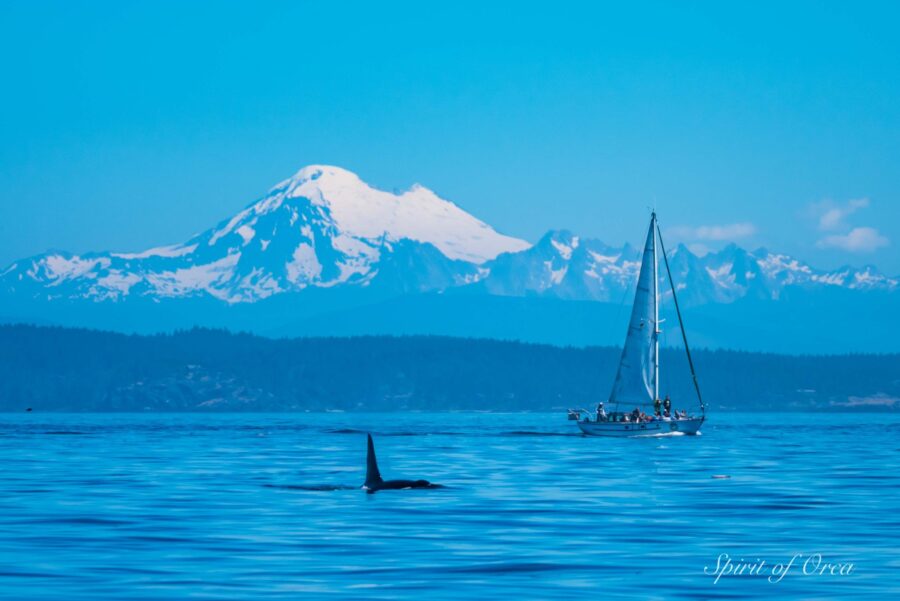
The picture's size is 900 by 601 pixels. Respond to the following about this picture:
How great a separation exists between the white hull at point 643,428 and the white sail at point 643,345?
270 centimetres

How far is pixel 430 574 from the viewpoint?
36.1 m

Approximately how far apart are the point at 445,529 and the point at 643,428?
83.6 meters

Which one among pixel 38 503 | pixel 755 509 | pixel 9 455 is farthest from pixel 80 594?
pixel 9 455

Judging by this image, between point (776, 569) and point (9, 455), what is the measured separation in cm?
6763

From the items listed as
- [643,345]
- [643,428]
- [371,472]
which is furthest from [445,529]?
[643,345]

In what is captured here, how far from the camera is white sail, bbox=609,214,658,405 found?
12975 centimetres

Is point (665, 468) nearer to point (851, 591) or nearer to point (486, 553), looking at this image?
point (486, 553)

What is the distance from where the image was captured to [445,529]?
4591 centimetres

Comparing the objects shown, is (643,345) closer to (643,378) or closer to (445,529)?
(643,378)

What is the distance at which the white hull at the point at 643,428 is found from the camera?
127938 mm

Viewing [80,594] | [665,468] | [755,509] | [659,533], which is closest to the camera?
[80,594]

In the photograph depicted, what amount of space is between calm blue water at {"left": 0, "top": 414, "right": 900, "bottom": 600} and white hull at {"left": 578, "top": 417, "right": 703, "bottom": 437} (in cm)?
4110

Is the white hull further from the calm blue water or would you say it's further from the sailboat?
the calm blue water

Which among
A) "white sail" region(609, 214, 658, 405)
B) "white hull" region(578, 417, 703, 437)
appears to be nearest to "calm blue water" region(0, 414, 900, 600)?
"white hull" region(578, 417, 703, 437)
